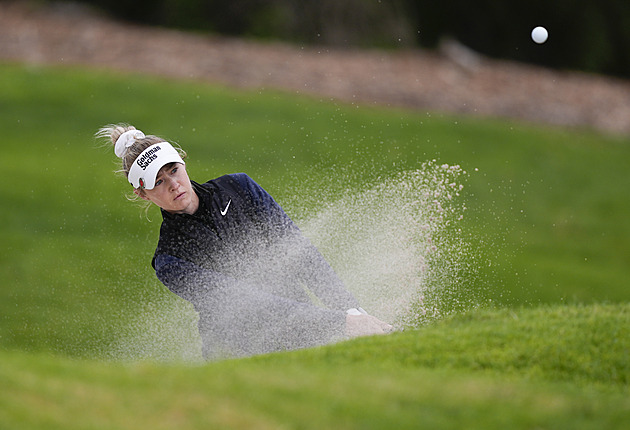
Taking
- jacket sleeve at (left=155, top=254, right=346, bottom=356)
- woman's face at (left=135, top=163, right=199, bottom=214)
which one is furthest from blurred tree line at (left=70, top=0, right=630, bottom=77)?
jacket sleeve at (left=155, top=254, right=346, bottom=356)

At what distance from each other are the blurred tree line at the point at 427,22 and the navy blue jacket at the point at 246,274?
13.5 metres

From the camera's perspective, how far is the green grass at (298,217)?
3498mm

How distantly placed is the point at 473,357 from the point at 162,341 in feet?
11.8

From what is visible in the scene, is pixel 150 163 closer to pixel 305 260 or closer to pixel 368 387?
pixel 305 260

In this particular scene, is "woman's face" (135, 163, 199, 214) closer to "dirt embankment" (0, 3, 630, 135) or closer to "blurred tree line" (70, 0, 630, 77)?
"dirt embankment" (0, 3, 630, 135)

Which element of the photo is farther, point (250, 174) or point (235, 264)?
point (250, 174)

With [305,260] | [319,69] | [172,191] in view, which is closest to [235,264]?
[305,260]

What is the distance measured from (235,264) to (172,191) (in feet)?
2.33

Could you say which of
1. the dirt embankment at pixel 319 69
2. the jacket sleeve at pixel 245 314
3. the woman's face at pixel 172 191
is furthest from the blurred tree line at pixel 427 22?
the jacket sleeve at pixel 245 314

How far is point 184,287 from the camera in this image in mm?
5398

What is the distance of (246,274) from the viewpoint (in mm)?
5871

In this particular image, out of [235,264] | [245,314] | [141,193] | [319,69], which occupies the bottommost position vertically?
[319,69]

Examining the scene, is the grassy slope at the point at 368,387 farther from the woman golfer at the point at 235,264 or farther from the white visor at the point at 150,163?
the white visor at the point at 150,163

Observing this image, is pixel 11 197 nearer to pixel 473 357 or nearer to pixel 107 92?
pixel 107 92
